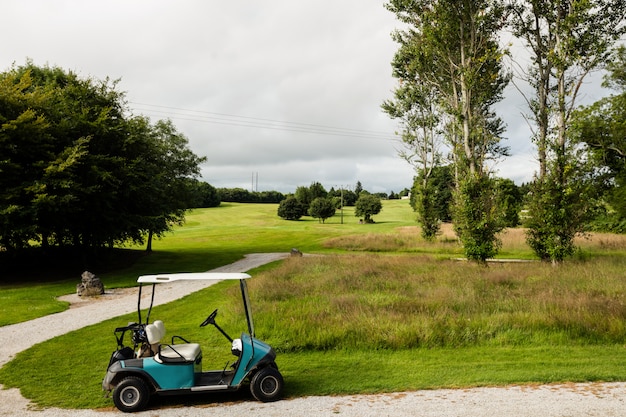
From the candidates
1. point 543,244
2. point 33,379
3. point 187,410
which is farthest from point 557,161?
point 33,379

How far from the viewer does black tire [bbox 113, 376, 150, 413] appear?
28.1 ft

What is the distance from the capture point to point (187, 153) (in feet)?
154

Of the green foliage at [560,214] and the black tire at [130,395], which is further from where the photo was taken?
the green foliage at [560,214]

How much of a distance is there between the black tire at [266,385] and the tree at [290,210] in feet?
293

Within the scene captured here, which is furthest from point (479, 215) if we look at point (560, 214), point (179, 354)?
point (179, 354)

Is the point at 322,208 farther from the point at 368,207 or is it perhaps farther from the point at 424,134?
the point at 424,134

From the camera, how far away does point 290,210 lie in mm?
98062

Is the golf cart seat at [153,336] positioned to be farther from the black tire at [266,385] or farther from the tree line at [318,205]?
the tree line at [318,205]

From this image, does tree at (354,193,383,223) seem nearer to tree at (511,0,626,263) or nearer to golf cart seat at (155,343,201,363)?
tree at (511,0,626,263)

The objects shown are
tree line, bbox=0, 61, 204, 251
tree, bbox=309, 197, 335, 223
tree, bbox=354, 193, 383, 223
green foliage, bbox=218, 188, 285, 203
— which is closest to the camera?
tree line, bbox=0, 61, 204, 251

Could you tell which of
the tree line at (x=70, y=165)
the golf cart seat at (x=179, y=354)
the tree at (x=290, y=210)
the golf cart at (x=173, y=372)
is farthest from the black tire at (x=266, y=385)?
the tree at (x=290, y=210)

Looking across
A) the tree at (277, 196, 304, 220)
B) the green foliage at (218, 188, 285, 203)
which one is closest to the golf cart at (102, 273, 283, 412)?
the tree at (277, 196, 304, 220)

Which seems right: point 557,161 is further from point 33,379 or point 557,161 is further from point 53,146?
point 53,146

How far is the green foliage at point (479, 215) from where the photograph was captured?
94.3ft
